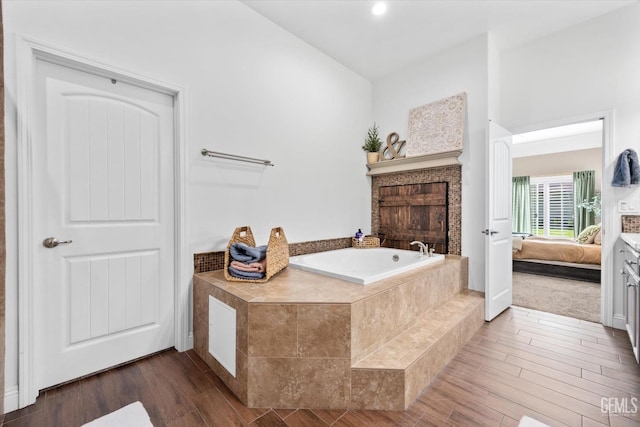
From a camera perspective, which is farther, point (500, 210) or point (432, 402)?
point (500, 210)

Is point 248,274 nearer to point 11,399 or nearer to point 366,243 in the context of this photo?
point 11,399

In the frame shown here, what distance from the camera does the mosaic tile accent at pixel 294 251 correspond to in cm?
218

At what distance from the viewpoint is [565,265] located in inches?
175

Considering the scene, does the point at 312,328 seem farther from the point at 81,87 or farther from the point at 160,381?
the point at 81,87

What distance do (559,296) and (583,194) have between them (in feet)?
14.1

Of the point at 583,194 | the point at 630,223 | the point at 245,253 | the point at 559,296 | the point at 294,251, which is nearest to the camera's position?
the point at 245,253

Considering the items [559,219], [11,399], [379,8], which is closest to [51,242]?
[11,399]

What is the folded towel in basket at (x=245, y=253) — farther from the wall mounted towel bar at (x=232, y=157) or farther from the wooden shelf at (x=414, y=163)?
the wooden shelf at (x=414, y=163)

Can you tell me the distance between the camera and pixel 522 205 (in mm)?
7137

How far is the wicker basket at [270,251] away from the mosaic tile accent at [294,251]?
0.16m

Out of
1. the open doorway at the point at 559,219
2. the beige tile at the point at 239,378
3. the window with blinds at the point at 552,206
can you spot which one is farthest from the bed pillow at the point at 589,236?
the beige tile at the point at 239,378

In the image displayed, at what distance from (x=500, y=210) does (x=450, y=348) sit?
1.54 metres

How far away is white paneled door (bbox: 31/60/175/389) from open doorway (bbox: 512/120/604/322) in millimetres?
3642

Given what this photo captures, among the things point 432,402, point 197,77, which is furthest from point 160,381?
point 197,77
